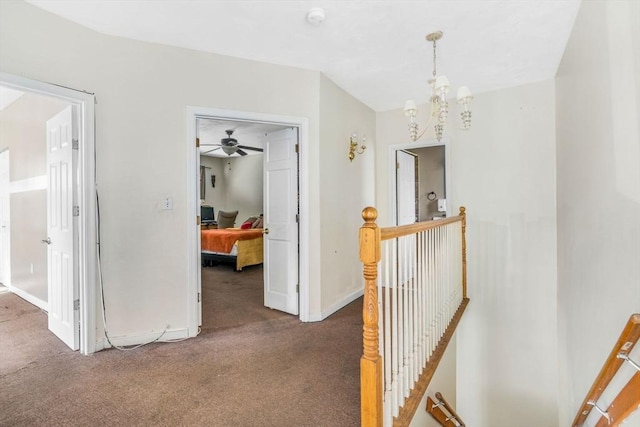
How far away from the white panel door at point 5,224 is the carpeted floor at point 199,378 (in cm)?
189

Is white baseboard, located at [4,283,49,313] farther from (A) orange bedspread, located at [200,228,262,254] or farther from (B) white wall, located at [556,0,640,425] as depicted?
(B) white wall, located at [556,0,640,425]

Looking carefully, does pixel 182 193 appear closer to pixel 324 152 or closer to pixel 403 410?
pixel 324 152

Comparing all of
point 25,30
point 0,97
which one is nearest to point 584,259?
point 25,30

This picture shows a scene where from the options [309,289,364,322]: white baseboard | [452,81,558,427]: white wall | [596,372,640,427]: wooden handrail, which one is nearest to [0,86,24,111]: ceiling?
[309,289,364,322]: white baseboard

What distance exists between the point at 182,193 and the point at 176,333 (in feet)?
3.95

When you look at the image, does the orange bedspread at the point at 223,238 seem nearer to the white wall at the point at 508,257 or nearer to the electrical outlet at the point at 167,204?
the electrical outlet at the point at 167,204

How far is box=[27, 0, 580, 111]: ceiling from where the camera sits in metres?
2.11

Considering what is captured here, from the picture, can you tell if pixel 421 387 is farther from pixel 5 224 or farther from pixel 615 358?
pixel 5 224

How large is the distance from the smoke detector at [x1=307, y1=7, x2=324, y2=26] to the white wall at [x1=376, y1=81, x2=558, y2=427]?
7.79 ft

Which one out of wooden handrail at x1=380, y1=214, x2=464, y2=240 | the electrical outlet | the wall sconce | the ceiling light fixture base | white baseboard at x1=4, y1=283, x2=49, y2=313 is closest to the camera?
wooden handrail at x1=380, y1=214, x2=464, y2=240

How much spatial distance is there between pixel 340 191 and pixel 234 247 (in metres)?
2.78

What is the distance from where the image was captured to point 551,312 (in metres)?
3.29

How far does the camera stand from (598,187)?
190 cm

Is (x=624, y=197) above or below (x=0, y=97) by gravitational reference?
below
